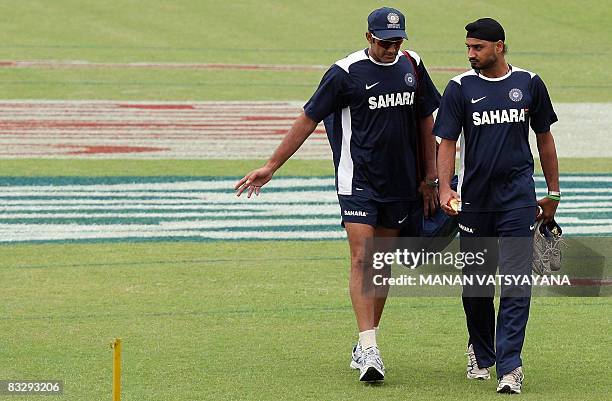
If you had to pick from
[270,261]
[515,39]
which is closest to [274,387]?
[270,261]

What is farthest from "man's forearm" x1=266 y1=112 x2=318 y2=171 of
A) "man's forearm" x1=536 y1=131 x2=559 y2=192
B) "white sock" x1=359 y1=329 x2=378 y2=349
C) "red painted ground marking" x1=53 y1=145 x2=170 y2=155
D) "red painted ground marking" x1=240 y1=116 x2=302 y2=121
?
"red painted ground marking" x1=240 y1=116 x2=302 y2=121

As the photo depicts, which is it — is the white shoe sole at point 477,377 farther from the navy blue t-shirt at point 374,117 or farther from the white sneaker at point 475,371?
the navy blue t-shirt at point 374,117

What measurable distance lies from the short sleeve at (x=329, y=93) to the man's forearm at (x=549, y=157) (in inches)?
43.9

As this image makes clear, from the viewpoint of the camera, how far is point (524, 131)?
8.27 metres

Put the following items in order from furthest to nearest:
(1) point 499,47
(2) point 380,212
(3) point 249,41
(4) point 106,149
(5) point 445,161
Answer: (3) point 249,41
(4) point 106,149
(2) point 380,212
(5) point 445,161
(1) point 499,47

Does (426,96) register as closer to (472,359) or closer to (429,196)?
(429,196)

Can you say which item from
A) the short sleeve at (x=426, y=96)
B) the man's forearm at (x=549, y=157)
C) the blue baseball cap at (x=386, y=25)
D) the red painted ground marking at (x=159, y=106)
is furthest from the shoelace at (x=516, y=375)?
the red painted ground marking at (x=159, y=106)

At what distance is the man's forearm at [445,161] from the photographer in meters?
8.37

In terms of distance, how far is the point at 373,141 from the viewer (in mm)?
8648

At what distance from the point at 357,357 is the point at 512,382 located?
0.91 m

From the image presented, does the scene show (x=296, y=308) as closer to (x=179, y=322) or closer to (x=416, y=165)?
(x=179, y=322)

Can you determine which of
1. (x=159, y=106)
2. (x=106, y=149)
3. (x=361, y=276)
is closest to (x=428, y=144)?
(x=361, y=276)

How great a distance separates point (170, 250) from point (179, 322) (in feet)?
9.31

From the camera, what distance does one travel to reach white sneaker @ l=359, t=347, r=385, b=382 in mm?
8266
